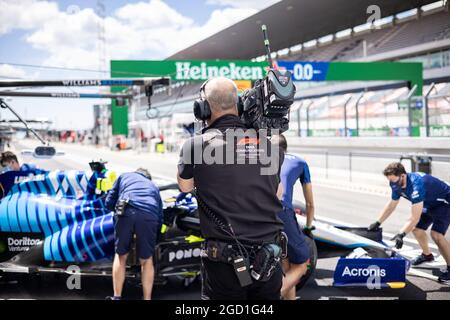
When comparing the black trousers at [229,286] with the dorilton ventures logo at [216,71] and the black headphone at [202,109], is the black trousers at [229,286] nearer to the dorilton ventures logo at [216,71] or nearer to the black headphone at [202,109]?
the black headphone at [202,109]

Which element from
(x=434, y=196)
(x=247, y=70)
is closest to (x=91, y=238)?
(x=434, y=196)

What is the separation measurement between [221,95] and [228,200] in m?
0.55

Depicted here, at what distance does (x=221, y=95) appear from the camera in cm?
249

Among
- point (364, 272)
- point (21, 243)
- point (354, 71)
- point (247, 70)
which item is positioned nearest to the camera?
point (364, 272)

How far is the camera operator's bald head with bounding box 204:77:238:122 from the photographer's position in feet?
8.18

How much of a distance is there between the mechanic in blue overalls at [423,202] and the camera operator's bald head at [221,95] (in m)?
3.22

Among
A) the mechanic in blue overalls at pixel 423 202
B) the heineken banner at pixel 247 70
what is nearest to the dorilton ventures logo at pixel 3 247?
the mechanic in blue overalls at pixel 423 202

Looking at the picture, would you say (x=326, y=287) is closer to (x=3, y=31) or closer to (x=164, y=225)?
(x=164, y=225)

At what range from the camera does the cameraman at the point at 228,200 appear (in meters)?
2.41

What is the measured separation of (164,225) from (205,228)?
7.96 feet

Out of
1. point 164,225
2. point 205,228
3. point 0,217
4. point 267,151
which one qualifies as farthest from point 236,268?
point 0,217

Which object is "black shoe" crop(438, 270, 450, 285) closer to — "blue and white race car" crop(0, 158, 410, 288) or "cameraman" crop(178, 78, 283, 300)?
"blue and white race car" crop(0, 158, 410, 288)

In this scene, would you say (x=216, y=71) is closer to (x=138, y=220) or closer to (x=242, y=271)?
(x=138, y=220)
